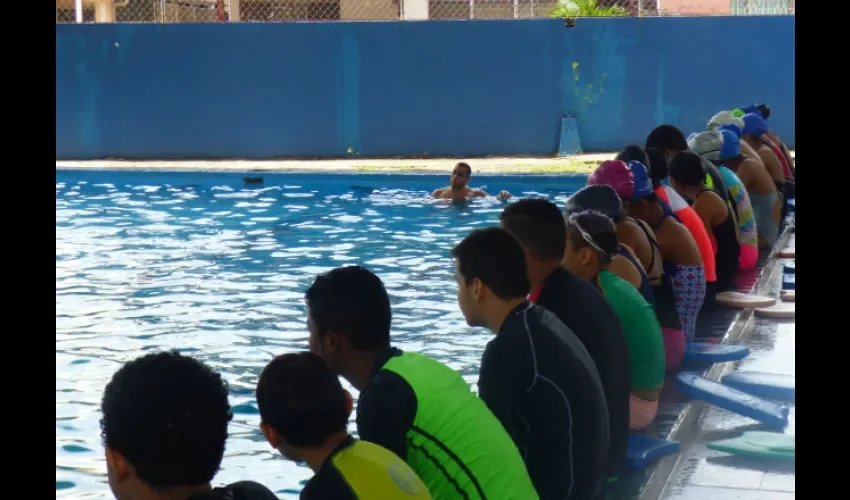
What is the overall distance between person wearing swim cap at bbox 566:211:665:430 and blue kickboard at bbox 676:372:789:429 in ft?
2.05

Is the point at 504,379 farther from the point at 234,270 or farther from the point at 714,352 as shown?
the point at 234,270

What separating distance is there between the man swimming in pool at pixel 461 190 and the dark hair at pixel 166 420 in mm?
12077

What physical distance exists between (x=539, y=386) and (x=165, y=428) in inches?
56.8

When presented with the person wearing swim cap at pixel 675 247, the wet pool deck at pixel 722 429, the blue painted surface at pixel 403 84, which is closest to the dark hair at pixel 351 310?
the wet pool deck at pixel 722 429

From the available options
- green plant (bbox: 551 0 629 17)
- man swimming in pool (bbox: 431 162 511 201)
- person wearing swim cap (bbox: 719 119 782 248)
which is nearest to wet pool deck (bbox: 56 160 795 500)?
person wearing swim cap (bbox: 719 119 782 248)

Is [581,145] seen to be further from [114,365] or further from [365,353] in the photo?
[365,353]

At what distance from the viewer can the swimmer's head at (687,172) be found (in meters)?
7.34

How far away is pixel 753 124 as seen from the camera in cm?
1009

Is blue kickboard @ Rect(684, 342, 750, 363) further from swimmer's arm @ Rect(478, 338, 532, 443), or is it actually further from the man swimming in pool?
the man swimming in pool

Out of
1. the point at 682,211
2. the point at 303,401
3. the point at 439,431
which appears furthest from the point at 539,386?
the point at 682,211

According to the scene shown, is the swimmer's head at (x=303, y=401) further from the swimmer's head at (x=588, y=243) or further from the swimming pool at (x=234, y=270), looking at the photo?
the swimming pool at (x=234, y=270)

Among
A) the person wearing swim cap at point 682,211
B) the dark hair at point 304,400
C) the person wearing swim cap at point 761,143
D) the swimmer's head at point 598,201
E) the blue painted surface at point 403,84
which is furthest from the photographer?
the blue painted surface at point 403,84

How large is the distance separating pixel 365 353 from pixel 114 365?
4.73 meters

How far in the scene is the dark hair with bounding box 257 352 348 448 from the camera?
2.75m
